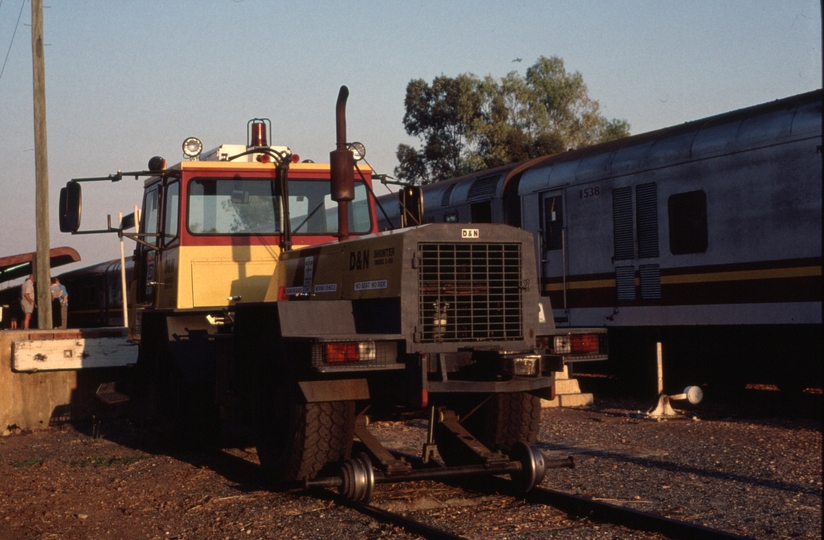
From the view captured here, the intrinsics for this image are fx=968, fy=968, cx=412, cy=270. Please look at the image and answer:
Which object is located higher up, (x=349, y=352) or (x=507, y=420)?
(x=349, y=352)

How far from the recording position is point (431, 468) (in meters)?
6.44

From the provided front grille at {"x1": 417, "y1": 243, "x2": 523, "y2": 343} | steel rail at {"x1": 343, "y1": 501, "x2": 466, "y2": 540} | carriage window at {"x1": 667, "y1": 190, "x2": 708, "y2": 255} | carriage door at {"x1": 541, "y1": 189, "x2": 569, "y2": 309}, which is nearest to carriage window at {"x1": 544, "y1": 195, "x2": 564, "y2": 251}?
carriage door at {"x1": 541, "y1": 189, "x2": 569, "y2": 309}

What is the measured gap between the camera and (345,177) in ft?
24.6

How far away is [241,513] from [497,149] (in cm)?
3987

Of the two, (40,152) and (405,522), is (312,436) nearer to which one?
(405,522)

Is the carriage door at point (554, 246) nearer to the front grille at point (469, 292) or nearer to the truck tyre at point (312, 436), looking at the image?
the front grille at point (469, 292)

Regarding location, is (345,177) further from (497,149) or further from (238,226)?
(497,149)

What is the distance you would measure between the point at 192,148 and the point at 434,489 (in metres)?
4.12

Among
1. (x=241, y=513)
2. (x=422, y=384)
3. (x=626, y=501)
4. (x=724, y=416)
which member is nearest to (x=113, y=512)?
(x=241, y=513)

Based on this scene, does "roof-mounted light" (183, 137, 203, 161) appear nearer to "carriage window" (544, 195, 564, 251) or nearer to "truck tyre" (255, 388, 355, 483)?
"truck tyre" (255, 388, 355, 483)

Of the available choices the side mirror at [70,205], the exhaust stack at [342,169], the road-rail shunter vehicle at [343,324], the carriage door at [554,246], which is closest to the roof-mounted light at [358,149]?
the road-rail shunter vehicle at [343,324]

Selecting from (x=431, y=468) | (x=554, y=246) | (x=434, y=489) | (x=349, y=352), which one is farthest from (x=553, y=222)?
(x=349, y=352)

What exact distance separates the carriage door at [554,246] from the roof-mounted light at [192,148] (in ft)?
22.2

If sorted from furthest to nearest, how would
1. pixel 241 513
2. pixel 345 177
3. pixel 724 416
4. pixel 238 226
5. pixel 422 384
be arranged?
pixel 724 416 → pixel 238 226 → pixel 345 177 → pixel 241 513 → pixel 422 384
